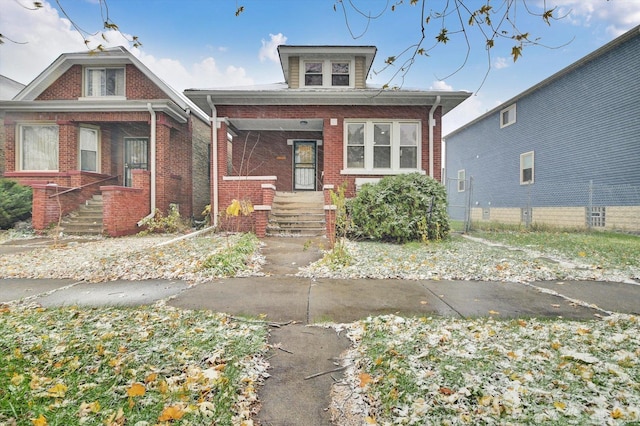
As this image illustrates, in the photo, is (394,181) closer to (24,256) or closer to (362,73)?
(362,73)

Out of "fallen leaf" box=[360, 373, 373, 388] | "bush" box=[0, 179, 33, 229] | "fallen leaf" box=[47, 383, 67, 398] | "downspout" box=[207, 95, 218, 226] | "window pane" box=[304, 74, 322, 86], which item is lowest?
"fallen leaf" box=[360, 373, 373, 388]

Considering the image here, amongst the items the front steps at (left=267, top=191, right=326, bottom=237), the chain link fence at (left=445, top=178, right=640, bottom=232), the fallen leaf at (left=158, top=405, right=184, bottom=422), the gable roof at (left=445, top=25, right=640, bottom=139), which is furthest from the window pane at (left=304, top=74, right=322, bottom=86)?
the fallen leaf at (left=158, top=405, right=184, bottom=422)

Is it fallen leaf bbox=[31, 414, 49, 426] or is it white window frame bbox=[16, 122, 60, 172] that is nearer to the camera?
fallen leaf bbox=[31, 414, 49, 426]

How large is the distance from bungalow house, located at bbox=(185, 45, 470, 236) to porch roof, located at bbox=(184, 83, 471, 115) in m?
0.03

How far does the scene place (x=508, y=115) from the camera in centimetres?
1600

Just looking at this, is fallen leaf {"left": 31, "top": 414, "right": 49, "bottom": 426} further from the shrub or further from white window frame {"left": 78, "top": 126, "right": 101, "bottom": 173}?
white window frame {"left": 78, "top": 126, "right": 101, "bottom": 173}

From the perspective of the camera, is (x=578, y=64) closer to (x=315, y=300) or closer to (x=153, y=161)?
(x=315, y=300)

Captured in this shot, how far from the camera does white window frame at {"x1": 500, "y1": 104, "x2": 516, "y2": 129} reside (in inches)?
613

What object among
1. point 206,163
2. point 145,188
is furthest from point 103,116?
point 206,163

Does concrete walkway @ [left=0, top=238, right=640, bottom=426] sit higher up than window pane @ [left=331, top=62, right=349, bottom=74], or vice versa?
window pane @ [left=331, top=62, right=349, bottom=74]

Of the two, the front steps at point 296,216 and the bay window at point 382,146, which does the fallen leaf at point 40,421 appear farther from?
the bay window at point 382,146

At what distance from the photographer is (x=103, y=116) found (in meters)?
10.9

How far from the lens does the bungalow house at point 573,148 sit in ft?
33.3

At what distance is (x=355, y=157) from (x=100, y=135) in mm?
9461
